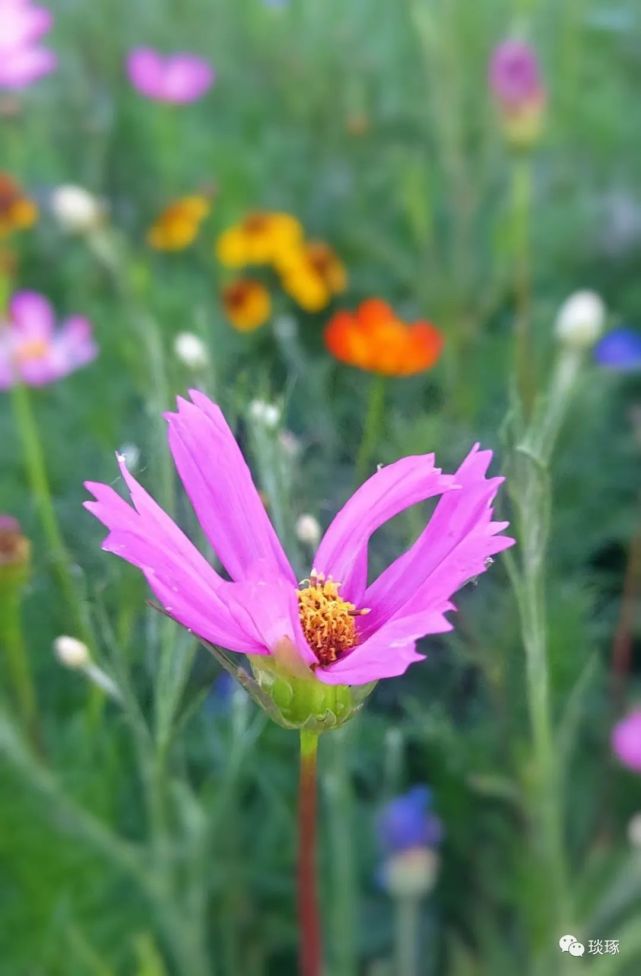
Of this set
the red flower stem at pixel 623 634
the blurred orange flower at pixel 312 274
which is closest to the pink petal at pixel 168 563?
the red flower stem at pixel 623 634

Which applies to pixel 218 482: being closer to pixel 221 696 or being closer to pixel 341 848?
pixel 341 848

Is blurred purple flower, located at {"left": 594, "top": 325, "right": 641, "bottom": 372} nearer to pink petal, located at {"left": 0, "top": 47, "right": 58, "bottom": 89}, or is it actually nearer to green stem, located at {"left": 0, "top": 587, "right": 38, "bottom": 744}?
green stem, located at {"left": 0, "top": 587, "right": 38, "bottom": 744}

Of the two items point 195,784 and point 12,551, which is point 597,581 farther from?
point 12,551

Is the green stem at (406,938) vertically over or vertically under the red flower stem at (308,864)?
over

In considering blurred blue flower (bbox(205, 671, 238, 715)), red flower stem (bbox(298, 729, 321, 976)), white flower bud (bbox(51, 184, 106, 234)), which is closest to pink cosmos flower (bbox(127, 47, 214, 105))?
white flower bud (bbox(51, 184, 106, 234))

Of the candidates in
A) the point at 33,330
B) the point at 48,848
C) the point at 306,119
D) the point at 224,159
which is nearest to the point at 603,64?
the point at 306,119

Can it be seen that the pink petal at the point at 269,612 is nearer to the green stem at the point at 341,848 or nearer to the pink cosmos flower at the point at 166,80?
the green stem at the point at 341,848
